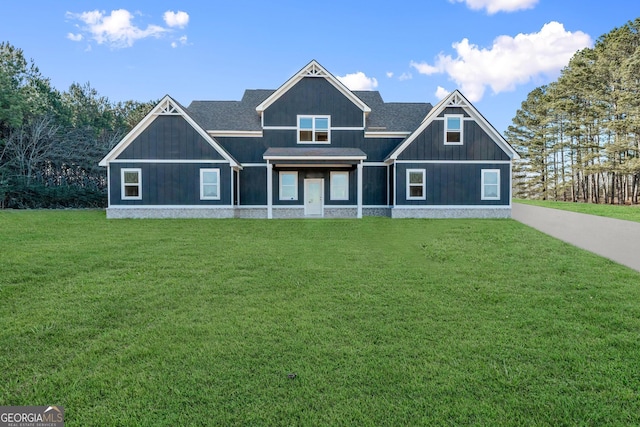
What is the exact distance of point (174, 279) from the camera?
697 cm

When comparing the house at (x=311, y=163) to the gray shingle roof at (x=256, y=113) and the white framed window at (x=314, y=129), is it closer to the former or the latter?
the white framed window at (x=314, y=129)

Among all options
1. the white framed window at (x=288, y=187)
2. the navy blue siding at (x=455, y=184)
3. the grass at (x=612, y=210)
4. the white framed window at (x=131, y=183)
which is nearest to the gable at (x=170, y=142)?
the white framed window at (x=131, y=183)

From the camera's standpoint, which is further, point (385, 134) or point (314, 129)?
point (385, 134)

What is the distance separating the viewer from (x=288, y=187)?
2125 cm

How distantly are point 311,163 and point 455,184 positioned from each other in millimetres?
8117

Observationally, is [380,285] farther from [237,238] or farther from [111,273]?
[237,238]

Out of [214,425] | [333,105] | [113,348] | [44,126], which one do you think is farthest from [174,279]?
[44,126]

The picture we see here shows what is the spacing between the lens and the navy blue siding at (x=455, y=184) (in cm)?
1992

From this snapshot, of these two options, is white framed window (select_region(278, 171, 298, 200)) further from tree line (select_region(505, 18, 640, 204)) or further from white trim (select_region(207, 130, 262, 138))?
tree line (select_region(505, 18, 640, 204))

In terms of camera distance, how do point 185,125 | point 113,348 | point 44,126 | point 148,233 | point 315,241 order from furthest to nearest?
point 44,126
point 185,125
point 148,233
point 315,241
point 113,348

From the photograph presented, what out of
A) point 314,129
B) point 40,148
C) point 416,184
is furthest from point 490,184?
point 40,148

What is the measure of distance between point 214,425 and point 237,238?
963 centimetres

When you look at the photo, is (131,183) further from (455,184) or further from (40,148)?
(40,148)

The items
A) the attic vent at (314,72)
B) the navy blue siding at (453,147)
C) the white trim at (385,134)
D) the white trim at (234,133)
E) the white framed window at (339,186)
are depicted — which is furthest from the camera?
the white trim at (385,134)
